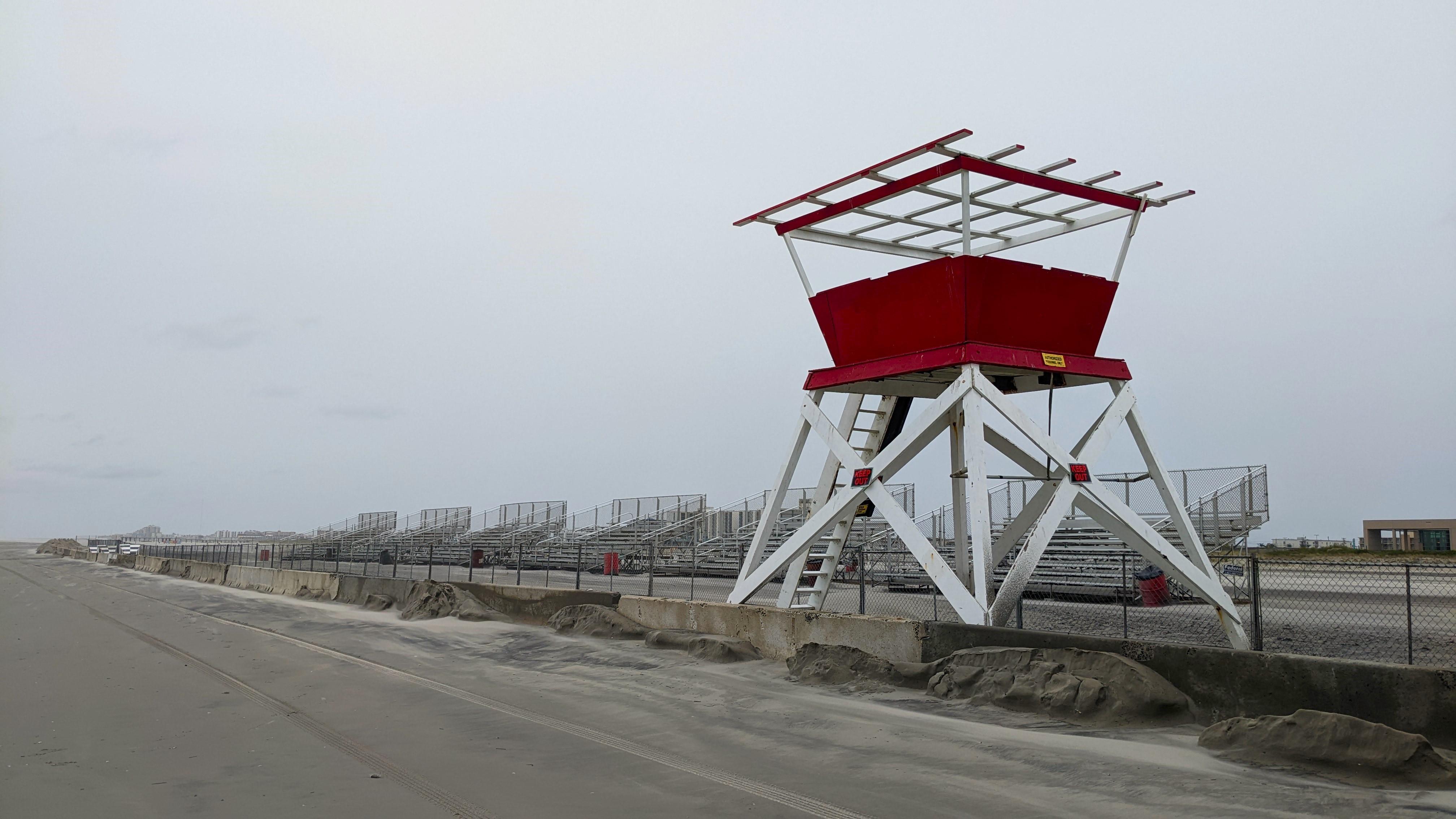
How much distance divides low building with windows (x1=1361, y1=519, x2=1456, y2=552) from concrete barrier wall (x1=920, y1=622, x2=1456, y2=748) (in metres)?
61.1

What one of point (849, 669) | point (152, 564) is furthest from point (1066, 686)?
point (152, 564)

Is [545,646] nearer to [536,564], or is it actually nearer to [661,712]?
[661,712]

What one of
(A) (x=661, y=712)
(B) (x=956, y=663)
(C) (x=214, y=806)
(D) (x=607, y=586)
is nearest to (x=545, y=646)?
(A) (x=661, y=712)

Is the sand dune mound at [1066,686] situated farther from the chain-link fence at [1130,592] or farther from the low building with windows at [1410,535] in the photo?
the low building with windows at [1410,535]

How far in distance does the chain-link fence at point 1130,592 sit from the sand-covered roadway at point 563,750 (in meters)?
3.14

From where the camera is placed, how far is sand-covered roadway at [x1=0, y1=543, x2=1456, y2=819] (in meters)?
6.08

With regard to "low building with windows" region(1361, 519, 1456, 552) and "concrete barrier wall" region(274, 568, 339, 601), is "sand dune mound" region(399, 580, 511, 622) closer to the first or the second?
"concrete barrier wall" region(274, 568, 339, 601)

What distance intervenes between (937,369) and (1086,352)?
2.24 m

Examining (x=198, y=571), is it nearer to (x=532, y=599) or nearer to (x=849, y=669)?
(x=532, y=599)

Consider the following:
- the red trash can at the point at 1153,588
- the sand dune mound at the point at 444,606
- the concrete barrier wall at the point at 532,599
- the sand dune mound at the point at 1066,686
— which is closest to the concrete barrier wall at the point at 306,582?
the sand dune mound at the point at 444,606

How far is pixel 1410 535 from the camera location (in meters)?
65.9

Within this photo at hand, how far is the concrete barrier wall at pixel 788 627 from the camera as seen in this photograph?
35.7ft

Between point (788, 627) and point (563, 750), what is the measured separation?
16.3ft

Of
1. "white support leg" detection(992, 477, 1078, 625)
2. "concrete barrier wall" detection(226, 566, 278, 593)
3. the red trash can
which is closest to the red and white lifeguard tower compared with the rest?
"white support leg" detection(992, 477, 1078, 625)
